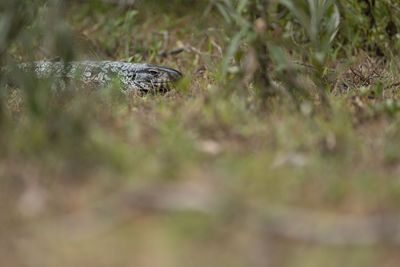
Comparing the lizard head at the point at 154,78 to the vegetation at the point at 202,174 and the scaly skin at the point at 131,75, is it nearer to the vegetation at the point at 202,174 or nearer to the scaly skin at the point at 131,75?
the scaly skin at the point at 131,75

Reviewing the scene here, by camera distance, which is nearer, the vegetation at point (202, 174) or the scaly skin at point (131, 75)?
the vegetation at point (202, 174)

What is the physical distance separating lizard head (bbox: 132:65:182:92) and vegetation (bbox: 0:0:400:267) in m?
0.83

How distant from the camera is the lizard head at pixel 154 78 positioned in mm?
3766

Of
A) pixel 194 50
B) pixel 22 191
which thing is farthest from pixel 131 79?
pixel 22 191

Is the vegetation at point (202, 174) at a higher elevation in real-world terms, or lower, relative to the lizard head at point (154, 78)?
lower

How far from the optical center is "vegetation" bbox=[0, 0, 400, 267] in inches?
62.2

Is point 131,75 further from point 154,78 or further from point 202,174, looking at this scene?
point 202,174

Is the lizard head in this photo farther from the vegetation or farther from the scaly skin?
the vegetation

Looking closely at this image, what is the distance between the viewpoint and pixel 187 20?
18.2 feet

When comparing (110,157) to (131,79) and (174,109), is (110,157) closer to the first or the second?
(174,109)

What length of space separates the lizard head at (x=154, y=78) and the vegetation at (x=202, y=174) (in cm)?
83

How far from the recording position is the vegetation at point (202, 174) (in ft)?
5.19

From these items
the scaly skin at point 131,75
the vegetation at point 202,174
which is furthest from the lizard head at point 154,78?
the vegetation at point 202,174

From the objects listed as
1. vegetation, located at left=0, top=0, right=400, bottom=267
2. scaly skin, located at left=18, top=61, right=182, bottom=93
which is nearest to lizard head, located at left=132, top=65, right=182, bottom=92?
scaly skin, located at left=18, top=61, right=182, bottom=93
